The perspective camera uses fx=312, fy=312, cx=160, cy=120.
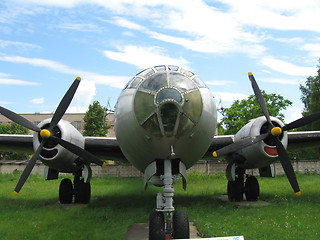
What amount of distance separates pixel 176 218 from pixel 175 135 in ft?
5.01

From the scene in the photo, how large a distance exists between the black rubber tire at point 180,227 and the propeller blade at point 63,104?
17.7ft

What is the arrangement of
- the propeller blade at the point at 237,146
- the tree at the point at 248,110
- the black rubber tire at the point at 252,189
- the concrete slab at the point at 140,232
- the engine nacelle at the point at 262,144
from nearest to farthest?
the concrete slab at the point at 140,232 < the propeller blade at the point at 237,146 < the engine nacelle at the point at 262,144 < the black rubber tire at the point at 252,189 < the tree at the point at 248,110

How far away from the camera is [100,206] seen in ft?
35.9

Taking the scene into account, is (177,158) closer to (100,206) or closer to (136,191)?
(100,206)

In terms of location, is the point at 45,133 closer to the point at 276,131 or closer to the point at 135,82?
the point at 135,82

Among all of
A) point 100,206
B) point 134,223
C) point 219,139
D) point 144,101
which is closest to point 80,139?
point 100,206

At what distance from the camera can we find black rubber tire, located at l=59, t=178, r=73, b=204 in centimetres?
1157

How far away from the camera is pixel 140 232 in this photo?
7.18 meters

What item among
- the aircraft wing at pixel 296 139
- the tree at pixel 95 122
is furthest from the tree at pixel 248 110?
the aircraft wing at pixel 296 139

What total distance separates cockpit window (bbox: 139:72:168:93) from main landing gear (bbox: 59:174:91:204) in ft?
24.0

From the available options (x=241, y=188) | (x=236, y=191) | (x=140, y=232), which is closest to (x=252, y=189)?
(x=241, y=188)

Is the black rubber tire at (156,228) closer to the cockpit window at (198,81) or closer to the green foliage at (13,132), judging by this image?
the cockpit window at (198,81)

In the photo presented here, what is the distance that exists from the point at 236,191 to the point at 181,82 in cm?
747

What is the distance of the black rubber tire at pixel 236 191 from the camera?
11680mm
